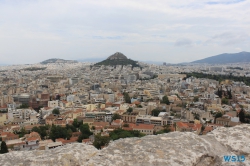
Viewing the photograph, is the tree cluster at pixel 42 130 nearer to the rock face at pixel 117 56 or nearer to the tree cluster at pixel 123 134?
the tree cluster at pixel 123 134

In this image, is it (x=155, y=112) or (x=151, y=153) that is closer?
(x=151, y=153)

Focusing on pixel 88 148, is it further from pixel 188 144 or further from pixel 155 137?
pixel 188 144

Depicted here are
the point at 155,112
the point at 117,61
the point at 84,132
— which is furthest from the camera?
the point at 117,61

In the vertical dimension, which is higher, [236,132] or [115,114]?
[236,132]

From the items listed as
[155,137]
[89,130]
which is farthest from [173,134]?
[89,130]

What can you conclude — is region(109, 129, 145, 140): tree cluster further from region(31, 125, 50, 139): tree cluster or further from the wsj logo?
the wsj logo

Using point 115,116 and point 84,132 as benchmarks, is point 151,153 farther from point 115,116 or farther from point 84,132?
point 115,116

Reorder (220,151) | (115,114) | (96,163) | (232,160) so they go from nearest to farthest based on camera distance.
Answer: (96,163) < (232,160) < (220,151) < (115,114)

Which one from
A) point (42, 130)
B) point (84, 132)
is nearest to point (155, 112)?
point (84, 132)
